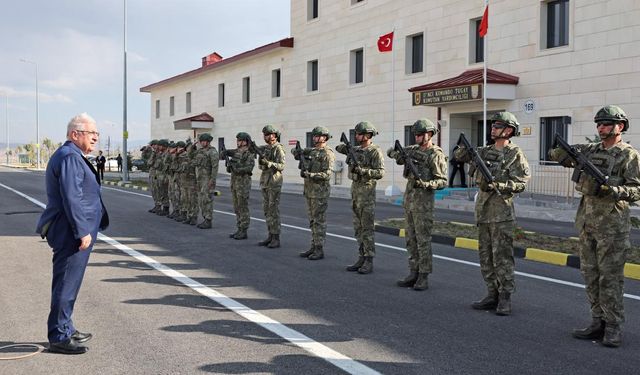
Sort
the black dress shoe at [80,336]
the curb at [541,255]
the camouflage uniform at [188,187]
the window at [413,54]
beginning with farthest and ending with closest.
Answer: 1. the window at [413,54]
2. the camouflage uniform at [188,187]
3. the curb at [541,255]
4. the black dress shoe at [80,336]

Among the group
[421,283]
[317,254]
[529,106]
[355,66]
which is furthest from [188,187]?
[355,66]

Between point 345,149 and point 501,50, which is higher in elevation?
point 501,50

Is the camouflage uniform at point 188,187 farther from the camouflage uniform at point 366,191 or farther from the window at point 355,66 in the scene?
the window at point 355,66

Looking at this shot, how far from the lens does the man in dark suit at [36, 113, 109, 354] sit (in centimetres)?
467

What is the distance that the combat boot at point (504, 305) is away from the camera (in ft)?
19.9

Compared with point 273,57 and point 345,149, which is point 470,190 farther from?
point 273,57

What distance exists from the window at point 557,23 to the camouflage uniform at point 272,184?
1245 centimetres

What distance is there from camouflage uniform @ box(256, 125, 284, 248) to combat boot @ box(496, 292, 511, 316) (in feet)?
15.9

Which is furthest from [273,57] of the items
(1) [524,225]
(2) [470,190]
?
(1) [524,225]

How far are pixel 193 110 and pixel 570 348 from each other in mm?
41746

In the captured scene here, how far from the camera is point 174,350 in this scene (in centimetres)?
480

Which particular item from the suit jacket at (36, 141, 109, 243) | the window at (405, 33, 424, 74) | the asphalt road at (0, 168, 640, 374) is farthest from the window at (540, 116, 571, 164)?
the suit jacket at (36, 141, 109, 243)

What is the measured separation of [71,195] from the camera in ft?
15.3

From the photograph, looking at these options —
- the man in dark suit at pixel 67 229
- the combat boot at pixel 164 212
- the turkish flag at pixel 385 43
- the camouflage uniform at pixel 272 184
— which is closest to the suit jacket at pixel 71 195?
the man in dark suit at pixel 67 229
